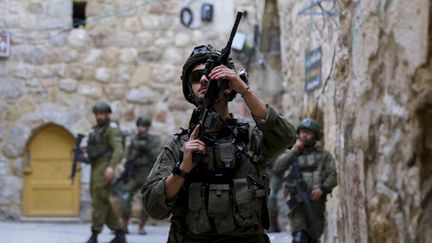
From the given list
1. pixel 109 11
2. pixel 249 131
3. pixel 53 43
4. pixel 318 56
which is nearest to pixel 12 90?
pixel 53 43

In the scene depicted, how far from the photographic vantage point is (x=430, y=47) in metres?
2.77

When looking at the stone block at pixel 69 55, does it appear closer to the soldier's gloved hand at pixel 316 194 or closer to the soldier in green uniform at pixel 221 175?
the soldier's gloved hand at pixel 316 194

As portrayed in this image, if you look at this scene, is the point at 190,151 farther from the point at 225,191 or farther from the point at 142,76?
the point at 142,76

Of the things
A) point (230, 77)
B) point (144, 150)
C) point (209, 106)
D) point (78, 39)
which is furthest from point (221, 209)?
point (78, 39)

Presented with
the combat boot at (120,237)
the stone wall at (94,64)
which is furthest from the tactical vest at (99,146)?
the stone wall at (94,64)

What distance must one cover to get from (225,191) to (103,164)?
228 inches

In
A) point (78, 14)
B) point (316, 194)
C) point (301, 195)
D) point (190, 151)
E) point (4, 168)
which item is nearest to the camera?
point (190, 151)

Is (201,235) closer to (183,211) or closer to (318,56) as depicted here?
(183,211)

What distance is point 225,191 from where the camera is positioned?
3.60 m

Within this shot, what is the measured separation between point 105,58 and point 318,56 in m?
4.10

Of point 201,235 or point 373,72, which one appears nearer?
point 373,72

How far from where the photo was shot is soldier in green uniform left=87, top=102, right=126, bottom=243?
9.15 m

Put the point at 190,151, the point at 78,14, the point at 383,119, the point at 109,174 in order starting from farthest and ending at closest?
the point at 78,14 → the point at 109,174 → the point at 190,151 → the point at 383,119

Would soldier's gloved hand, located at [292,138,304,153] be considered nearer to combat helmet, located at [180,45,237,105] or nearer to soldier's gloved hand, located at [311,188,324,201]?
soldier's gloved hand, located at [311,188,324,201]
